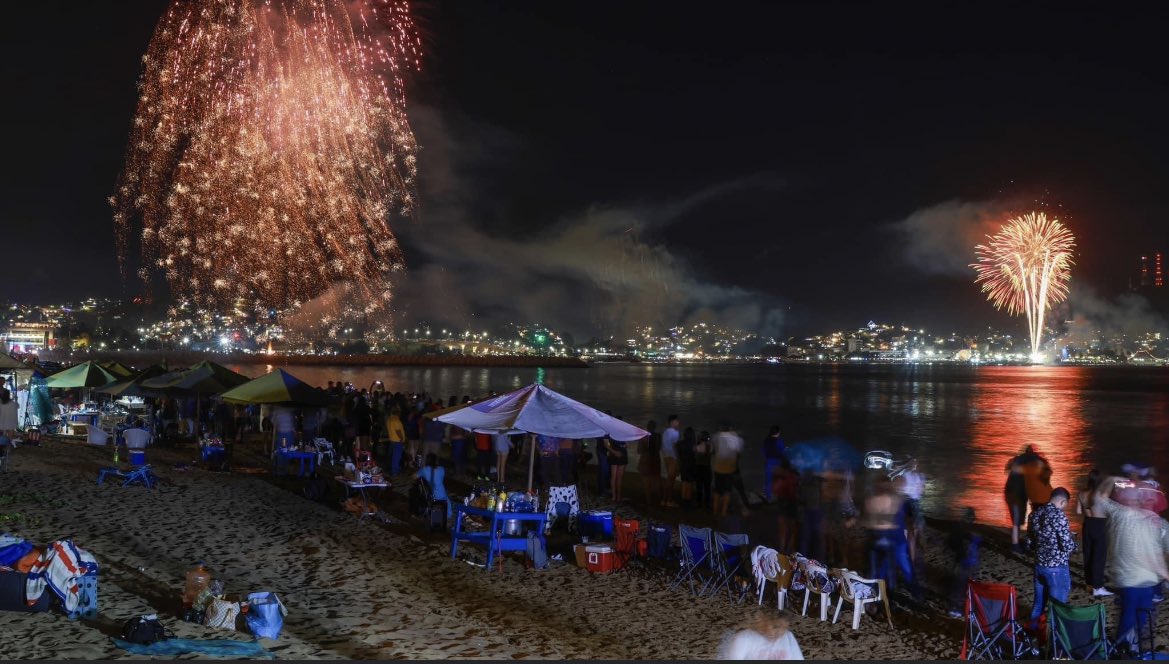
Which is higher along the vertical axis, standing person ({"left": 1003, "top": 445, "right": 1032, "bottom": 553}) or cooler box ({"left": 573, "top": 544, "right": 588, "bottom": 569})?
standing person ({"left": 1003, "top": 445, "right": 1032, "bottom": 553})

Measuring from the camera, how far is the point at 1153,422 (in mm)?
48906

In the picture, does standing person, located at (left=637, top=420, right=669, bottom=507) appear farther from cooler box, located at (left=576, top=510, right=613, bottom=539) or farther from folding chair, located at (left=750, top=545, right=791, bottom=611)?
folding chair, located at (left=750, top=545, right=791, bottom=611)

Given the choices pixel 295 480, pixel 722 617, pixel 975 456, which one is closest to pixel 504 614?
pixel 722 617

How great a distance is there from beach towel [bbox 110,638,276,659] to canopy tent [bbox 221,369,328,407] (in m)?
9.47

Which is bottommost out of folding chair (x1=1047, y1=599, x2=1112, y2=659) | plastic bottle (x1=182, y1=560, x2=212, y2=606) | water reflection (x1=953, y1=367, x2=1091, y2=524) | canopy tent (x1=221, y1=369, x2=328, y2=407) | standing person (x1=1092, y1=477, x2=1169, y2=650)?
water reflection (x1=953, y1=367, x2=1091, y2=524)

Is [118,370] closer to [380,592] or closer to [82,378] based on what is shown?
[82,378]

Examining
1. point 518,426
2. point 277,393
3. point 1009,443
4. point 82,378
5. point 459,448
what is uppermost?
point 518,426

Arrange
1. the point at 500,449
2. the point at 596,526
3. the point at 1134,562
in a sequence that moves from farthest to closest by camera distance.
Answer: the point at 500,449 → the point at 596,526 → the point at 1134,562

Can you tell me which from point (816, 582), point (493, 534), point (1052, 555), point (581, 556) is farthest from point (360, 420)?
point (1052, 555)

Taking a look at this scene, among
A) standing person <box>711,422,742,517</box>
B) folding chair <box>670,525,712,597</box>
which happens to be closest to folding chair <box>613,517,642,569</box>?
folding chair <box>670,525,712,597</box>

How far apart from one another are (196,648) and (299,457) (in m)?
9.96

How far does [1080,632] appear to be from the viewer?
621 cm

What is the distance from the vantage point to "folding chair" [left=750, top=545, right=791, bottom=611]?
8.31 metres

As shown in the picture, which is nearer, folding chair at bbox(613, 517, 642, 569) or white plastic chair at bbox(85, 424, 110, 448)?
folding chair at bbox(613, 517, 642, 569)
